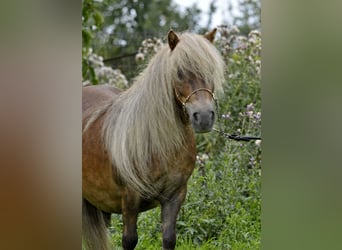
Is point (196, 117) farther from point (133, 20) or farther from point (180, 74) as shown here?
point (133, 20)

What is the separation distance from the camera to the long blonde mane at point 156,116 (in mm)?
2055

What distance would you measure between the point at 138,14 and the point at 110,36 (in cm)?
96

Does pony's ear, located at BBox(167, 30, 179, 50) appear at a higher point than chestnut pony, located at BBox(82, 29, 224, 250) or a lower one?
higher

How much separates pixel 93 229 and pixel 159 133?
30.3 inches

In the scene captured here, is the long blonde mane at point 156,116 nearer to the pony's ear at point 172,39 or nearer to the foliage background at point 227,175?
the pony's ear at point 172,39

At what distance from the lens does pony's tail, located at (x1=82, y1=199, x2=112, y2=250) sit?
2680 millimetres

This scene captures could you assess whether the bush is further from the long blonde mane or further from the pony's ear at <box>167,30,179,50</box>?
the pony's ear at <box>167,30,179,50</box>

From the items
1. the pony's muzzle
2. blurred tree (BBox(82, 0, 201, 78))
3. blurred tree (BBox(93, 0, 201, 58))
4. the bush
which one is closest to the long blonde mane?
the pony's muzzle

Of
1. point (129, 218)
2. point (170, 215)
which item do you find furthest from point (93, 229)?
point (170, 215)

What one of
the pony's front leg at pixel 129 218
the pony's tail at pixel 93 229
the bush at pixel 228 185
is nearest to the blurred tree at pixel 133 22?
the bush at pixel 228 185

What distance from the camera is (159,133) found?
7.08 feet

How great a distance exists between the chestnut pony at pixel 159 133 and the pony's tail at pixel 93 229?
32cm

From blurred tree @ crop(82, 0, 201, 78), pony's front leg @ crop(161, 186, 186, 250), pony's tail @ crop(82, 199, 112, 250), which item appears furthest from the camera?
blurred tree @ crop(82, 0, 201, 78)
